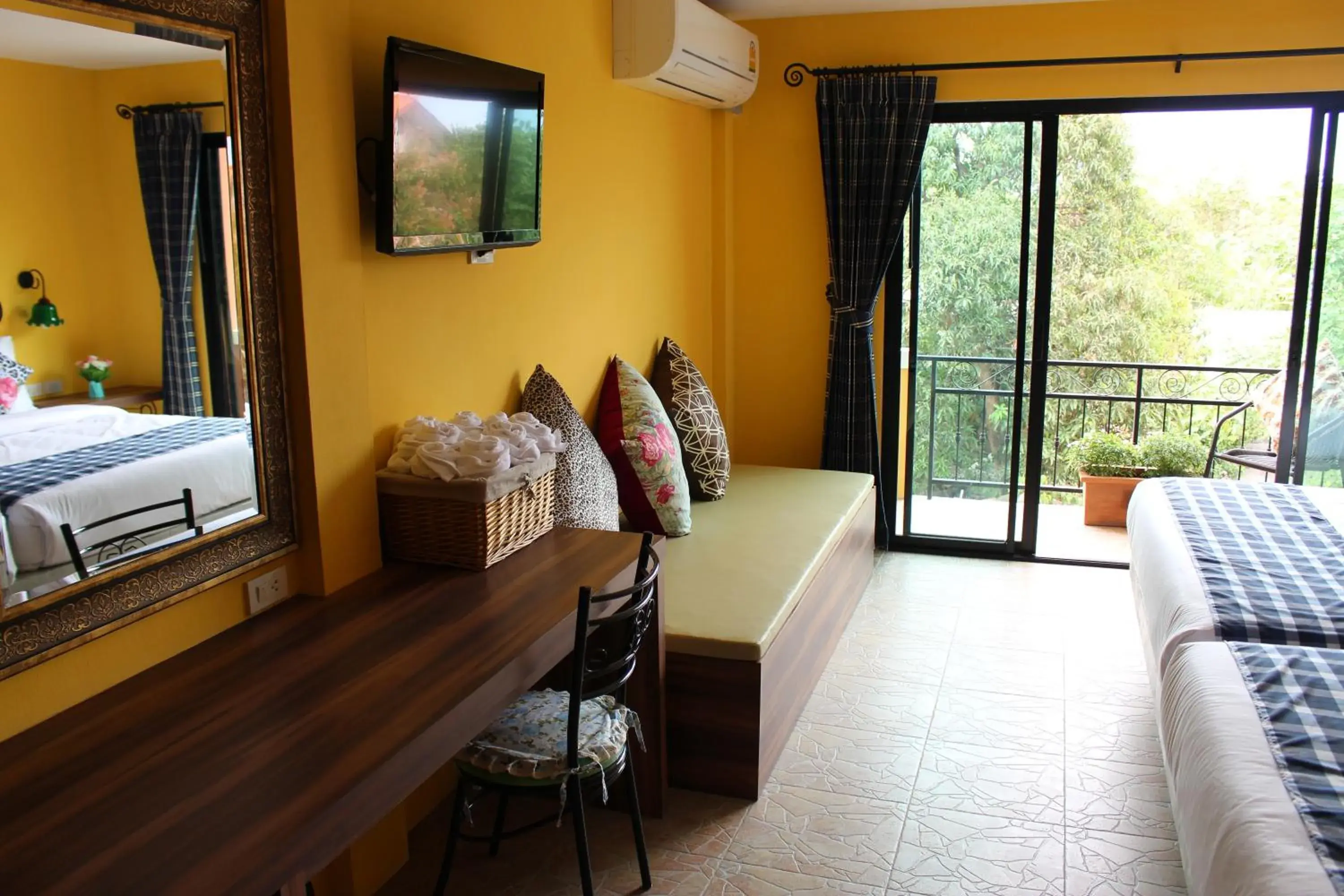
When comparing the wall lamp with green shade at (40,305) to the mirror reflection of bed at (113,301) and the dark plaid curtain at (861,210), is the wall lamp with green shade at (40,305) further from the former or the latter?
the dark plaid curtain at (861,210)

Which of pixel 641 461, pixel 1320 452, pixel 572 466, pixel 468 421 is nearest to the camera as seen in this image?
pixel 468 421

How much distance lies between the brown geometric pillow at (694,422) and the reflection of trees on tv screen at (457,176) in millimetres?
1308

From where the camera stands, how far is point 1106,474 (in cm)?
525

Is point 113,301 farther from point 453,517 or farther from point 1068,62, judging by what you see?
point 1068,62

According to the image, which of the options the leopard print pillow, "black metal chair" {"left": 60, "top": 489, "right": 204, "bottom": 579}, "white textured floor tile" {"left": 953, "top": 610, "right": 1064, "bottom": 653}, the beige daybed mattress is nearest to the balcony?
the beige daybed mattress

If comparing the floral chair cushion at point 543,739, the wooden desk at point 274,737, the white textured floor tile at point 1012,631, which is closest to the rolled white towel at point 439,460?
the wooden desk at point 274,737

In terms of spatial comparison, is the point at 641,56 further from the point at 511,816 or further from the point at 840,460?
the point at 511,816

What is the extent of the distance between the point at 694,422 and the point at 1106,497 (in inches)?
92.8

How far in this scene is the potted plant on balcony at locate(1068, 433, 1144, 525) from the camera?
5199mm

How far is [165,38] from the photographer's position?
1.89m

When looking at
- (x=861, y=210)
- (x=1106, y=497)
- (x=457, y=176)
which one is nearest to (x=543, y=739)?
(x=457, y=176)

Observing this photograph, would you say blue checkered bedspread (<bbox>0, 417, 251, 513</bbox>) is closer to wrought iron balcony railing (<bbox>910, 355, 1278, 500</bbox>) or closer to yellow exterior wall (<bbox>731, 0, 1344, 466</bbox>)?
yellow exterior wall (<bbox>731, 0, 1344, 466</bbox>)

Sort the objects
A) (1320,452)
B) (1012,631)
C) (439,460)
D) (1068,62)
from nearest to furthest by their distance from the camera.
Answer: (439,460), (1012,631), (1068,62), (1320,452)

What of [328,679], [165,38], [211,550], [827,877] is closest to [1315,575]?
[827,877]
